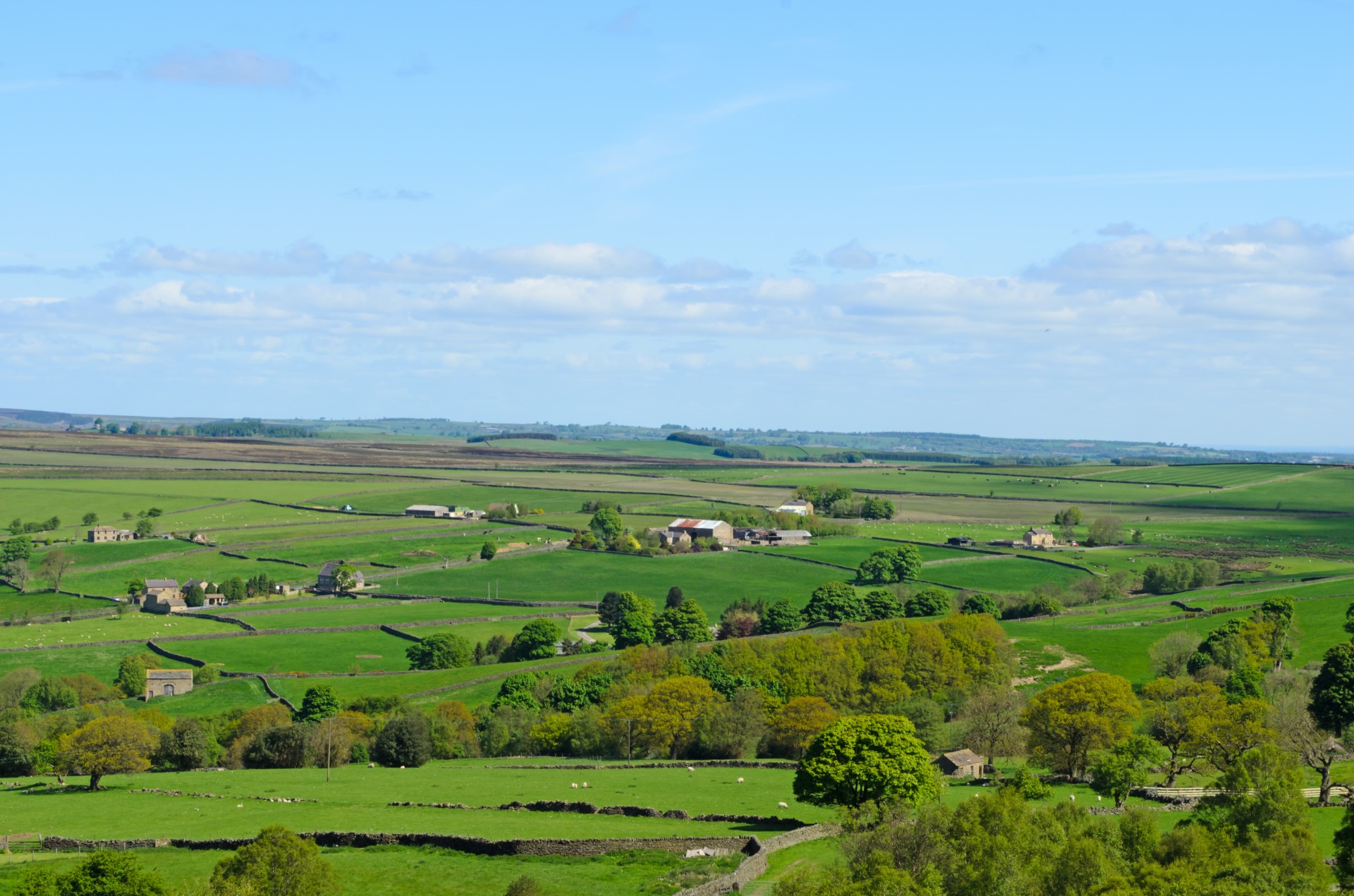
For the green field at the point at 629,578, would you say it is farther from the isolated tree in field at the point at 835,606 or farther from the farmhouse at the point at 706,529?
the farmhouse at the point at 706,529

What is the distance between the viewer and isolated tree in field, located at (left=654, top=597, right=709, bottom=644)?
9931 centimetres

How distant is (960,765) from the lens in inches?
2478

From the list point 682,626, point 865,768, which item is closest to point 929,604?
point 682,626

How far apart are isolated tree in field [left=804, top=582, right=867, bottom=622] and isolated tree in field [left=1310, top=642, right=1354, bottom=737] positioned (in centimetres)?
4107

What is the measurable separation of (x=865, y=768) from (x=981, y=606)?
56230 mm

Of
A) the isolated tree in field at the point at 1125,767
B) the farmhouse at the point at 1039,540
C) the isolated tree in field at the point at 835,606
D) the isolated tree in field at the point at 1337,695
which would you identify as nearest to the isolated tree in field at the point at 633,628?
the isolated tree in field at the point at 835,606

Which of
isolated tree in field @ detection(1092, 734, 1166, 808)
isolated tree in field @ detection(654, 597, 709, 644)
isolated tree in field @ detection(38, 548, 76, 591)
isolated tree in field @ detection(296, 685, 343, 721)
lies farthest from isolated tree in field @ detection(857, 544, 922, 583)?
isolated tree in field @ detection(38, 548, 76, 591)

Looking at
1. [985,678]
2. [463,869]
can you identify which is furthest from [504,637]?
[463,869]

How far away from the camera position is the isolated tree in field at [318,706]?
75625 mm

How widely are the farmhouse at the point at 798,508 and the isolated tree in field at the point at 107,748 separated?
367 ft

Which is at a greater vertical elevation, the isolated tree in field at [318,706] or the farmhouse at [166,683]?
the isolated tree in field at [318,706]

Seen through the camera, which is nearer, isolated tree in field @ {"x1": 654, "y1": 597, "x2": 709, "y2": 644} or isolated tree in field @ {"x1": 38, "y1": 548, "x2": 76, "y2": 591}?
isolated tree in field @ {"x1": 654, "y1": 597, "x2": 709, "y2": 644}

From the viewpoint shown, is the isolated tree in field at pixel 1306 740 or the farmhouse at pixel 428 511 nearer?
the isolated tree in field at pixel 1306 740

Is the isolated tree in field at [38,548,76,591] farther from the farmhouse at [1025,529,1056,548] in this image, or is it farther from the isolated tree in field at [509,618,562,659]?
the farmhouse at [1025,529,1056,548]
